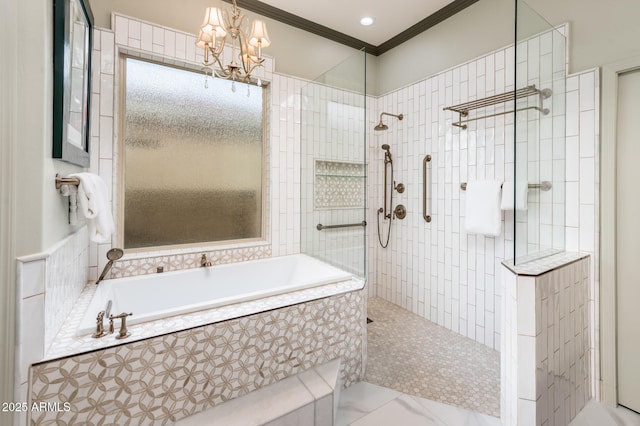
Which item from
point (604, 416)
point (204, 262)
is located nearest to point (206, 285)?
point (204, 262)

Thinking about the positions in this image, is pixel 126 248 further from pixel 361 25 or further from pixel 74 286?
pixel 361 25

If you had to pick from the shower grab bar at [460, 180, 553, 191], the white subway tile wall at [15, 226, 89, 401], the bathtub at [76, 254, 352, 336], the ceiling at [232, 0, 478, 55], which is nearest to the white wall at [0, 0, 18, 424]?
the white subway tile wall at [15, 226, 89, 401]

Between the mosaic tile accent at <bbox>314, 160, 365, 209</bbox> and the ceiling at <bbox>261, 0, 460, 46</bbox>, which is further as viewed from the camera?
the ceiling at <bbox>261, 0, 460, 46</bbox>

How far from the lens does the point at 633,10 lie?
1597 millimetres

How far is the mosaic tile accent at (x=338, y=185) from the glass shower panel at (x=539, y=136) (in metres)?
1.05

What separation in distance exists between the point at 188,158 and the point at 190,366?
165cm

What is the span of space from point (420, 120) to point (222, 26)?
2049 millimetres

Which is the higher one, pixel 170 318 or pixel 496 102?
pixel 496 102

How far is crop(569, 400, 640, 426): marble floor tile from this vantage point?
156cm

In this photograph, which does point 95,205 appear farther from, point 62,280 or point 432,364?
point 432,364

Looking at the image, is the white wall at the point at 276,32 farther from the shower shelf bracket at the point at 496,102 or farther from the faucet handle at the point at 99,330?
the faucet handle at the point at 99,330

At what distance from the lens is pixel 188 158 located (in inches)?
91.4

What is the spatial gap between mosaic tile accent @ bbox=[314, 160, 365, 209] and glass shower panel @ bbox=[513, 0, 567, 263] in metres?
1.05

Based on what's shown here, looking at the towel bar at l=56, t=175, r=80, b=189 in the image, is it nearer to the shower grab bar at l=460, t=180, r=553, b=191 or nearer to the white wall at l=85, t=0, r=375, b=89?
the white wall at l=85, t=0, r=375, b=89
